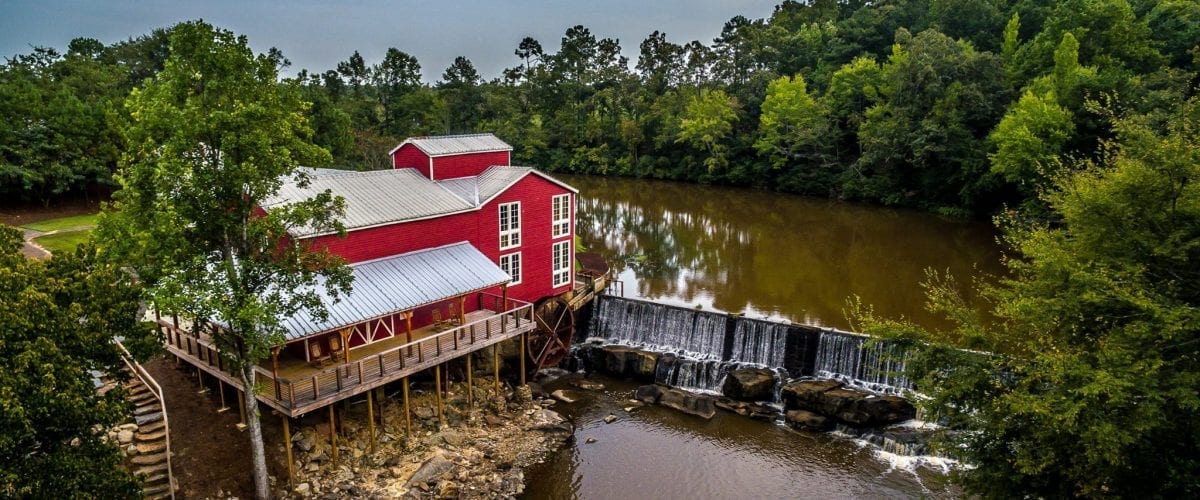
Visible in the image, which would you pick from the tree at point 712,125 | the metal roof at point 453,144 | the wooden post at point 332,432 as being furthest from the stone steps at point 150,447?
the tree at point 712,125

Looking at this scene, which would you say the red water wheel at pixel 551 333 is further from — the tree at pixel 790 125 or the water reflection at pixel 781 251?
the tree at pixel 790 125

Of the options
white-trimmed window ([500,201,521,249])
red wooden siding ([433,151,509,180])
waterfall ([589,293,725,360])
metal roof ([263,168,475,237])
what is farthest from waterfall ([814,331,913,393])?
red wooden siding ([433,151,509,180])

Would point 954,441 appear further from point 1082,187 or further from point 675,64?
point 675,64

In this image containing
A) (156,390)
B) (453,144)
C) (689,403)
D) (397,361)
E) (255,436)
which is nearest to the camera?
(255,436)

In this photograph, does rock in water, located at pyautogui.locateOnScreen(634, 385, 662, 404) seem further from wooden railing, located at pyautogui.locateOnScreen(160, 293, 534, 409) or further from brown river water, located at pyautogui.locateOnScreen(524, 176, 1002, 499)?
wooden railing, located at pyautogui.locateOnScreen(160, 293, 534, 409)

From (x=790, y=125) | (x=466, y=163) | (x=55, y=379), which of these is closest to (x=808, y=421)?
(x=466, y=163)

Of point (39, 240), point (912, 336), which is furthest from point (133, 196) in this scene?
point (39, 240)

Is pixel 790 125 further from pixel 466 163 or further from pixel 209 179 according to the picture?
pixel 209 179

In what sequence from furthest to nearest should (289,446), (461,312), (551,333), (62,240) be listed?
(62,240)
(551,333)
(461,312)
(289,446)
